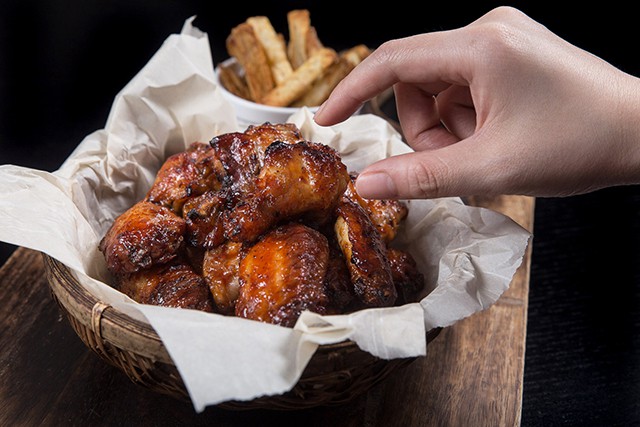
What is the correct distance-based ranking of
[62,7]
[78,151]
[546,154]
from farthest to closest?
[62,7], [78,151], [546,154]

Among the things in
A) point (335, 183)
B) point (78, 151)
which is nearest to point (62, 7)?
point (78, 151)

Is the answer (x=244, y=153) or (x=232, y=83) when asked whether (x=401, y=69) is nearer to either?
(x=244, y=153)

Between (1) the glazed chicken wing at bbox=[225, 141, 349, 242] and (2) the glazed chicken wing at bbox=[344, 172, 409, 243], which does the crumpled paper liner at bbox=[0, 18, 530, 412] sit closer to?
(2) the glazed chicken wing at bbox=[344, 172, 409, 243]

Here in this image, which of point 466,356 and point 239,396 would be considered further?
point 466,356

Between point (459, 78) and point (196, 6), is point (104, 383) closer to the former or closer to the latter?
point (459, 78)

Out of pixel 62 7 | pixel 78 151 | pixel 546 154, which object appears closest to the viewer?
pixel 546 154

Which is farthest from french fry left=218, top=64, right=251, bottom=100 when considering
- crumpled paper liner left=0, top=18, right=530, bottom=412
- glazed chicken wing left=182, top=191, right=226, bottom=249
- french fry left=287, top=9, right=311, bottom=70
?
glazed chicken wing left=182, top=191, right=226, bottom=249

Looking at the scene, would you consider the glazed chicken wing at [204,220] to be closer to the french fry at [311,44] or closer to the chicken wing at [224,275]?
the chicken wing at [224,275]
